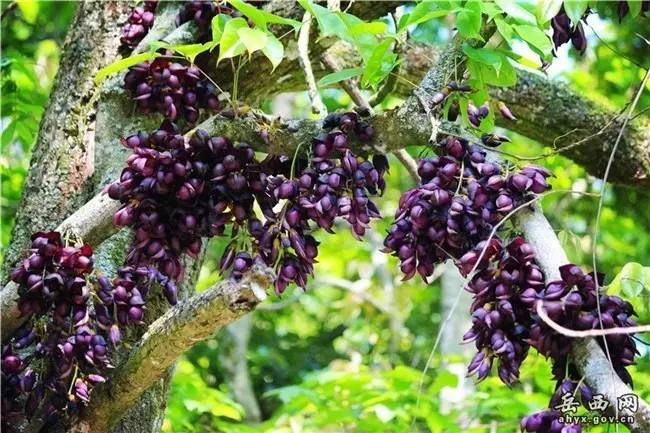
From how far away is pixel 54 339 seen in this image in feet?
5.53

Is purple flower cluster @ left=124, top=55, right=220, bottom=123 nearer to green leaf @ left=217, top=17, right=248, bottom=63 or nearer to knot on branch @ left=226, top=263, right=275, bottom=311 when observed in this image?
green leaf @ left=217, top=17, right=248, bottom=63

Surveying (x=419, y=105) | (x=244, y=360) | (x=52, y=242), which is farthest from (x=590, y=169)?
(x=244, y=360)

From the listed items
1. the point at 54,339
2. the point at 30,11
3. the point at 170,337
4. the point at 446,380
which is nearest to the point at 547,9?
the point at 170,337

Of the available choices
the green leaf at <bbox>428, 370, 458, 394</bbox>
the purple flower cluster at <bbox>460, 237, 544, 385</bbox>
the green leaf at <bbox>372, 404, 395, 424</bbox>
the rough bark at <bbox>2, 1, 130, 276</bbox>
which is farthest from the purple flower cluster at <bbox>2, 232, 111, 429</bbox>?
the green leaf at <bbox>428, 370, 458, 394</bbox>

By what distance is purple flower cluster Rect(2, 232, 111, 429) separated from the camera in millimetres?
1651

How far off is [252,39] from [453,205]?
448mm

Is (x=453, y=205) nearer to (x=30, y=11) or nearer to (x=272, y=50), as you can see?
(x=272, y=50)

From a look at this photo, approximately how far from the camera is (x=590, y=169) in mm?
2852

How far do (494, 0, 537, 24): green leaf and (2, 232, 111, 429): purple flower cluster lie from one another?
2.94 feet

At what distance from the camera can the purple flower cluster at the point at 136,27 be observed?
2314 mm

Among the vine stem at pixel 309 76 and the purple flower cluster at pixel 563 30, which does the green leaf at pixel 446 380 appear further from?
the purple flower cluster at pixel 563 30

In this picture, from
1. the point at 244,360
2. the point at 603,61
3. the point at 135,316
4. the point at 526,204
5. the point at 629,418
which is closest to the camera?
the point at 629,418

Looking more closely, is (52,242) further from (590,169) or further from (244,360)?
(244,360)

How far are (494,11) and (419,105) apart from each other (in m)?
0.22
